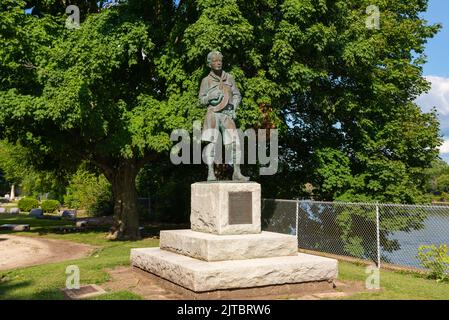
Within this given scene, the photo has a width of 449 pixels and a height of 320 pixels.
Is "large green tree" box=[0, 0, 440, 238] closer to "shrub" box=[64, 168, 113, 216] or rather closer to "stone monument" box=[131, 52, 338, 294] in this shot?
"stone monument" box=[131, 52, 338, 294]

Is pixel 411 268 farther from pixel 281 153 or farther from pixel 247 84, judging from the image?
pixel 281 153

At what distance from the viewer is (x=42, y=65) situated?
608 inches

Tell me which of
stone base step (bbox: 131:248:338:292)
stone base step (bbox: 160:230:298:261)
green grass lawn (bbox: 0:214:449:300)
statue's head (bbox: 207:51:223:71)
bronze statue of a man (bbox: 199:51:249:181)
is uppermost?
statue's head (bbox: 207:51:223:71)

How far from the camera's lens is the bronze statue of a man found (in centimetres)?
973

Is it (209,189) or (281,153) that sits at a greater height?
(281,153)

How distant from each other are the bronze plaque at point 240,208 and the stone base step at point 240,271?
1.06m

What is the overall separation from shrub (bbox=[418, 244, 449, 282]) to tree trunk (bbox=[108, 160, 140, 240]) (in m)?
12.1

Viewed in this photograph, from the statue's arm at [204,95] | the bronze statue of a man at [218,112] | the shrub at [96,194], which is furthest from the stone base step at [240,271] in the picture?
the shrub at [96,194]

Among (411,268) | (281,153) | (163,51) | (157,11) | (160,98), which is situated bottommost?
(411,268)

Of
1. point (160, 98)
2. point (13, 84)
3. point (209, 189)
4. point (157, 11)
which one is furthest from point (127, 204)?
point (209, 189)

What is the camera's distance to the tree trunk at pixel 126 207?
776 inches

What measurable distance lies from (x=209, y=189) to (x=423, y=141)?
14570mm

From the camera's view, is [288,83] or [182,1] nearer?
[288,83]

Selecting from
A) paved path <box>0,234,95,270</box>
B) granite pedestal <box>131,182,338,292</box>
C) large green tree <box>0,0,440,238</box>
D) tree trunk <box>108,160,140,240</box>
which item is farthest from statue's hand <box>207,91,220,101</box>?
tree trunk <box>108,160,140,240</box>
